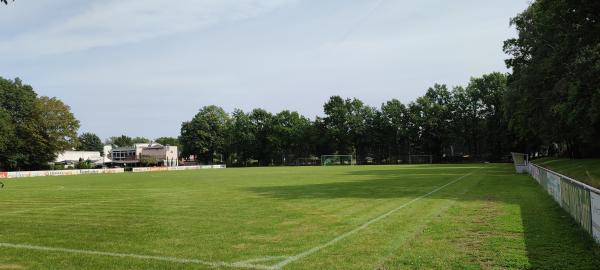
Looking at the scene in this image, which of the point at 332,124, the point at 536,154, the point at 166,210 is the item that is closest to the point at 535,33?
the point at 166,210

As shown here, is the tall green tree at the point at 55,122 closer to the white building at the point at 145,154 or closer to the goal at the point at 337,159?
the white building at the point at 145,154

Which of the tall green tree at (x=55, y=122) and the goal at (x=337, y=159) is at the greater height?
the tall green tree at (x=55, y=122)

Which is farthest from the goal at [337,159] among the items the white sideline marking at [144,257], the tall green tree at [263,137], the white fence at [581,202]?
the white sideline marking at [144,257]

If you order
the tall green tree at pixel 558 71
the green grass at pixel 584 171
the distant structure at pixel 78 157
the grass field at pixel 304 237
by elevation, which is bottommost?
the grass field at pixel 304 237

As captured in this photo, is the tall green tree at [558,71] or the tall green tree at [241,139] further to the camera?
the tall green tree at [241,139]

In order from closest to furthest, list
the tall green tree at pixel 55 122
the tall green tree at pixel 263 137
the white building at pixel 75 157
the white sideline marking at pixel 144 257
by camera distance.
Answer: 1. the white sideline marking at pixel 144 257
2. the tall green tree at pixel 55 122
3. the tall green tree at pixel 263 137
4. the white building at pixel 75 157

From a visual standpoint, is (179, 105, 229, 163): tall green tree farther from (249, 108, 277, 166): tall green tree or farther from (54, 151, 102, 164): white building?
(54, 151, 102, 164): white building

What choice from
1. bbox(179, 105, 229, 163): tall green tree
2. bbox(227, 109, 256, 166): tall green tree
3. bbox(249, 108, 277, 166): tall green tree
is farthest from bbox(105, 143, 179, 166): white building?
bbox(249, 108, 277, 166): tall green tree

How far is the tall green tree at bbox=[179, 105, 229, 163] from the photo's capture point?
420 feet

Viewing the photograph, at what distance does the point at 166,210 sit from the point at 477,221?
34.5ft

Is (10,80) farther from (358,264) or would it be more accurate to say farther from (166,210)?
(358,264)

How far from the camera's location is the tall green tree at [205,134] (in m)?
128

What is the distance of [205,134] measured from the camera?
5037 inches

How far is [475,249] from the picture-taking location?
872cm
